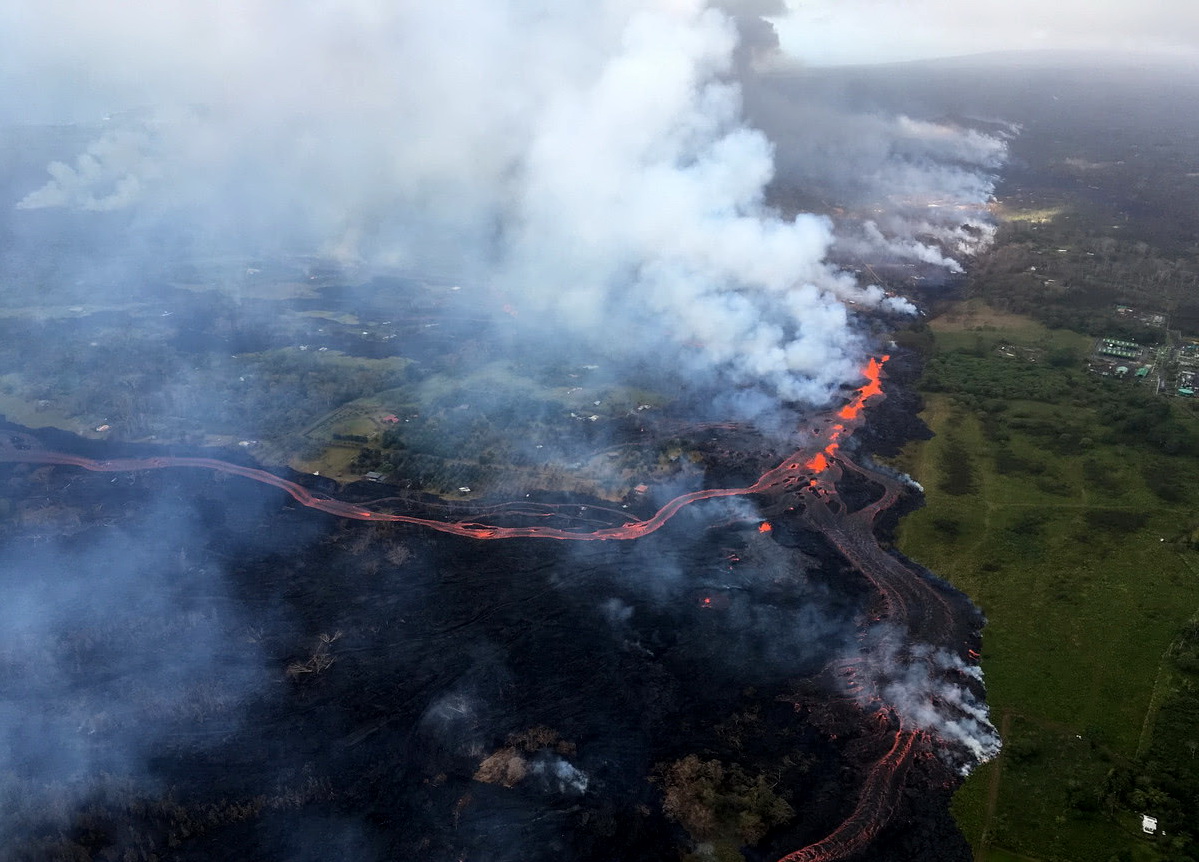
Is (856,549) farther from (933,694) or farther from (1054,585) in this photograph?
(933,694)

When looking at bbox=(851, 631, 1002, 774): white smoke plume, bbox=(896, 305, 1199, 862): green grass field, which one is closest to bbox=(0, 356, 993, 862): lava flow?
bbox=(851, 631, 1002, 774): white smoke plume

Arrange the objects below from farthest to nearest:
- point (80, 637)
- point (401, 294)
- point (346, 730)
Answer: point (401, 294)
point (80, 637)
point (346, 730)

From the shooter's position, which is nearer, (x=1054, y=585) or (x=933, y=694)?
(x=933, y=694)

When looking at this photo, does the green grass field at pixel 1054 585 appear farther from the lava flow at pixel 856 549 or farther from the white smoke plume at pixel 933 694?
the lava flow at pixel 856 549

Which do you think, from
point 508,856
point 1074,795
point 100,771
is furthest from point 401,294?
point 1074,795

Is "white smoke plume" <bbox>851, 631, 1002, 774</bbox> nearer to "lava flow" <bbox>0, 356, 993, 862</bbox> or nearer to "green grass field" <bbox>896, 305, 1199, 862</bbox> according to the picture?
"lava flow" <bbox>0, 356, 993, 862</bbox>

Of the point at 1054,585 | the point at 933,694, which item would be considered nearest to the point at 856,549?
the point at 1054,585

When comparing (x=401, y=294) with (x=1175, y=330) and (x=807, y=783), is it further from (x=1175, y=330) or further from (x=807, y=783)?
(x=1175, y=330)
